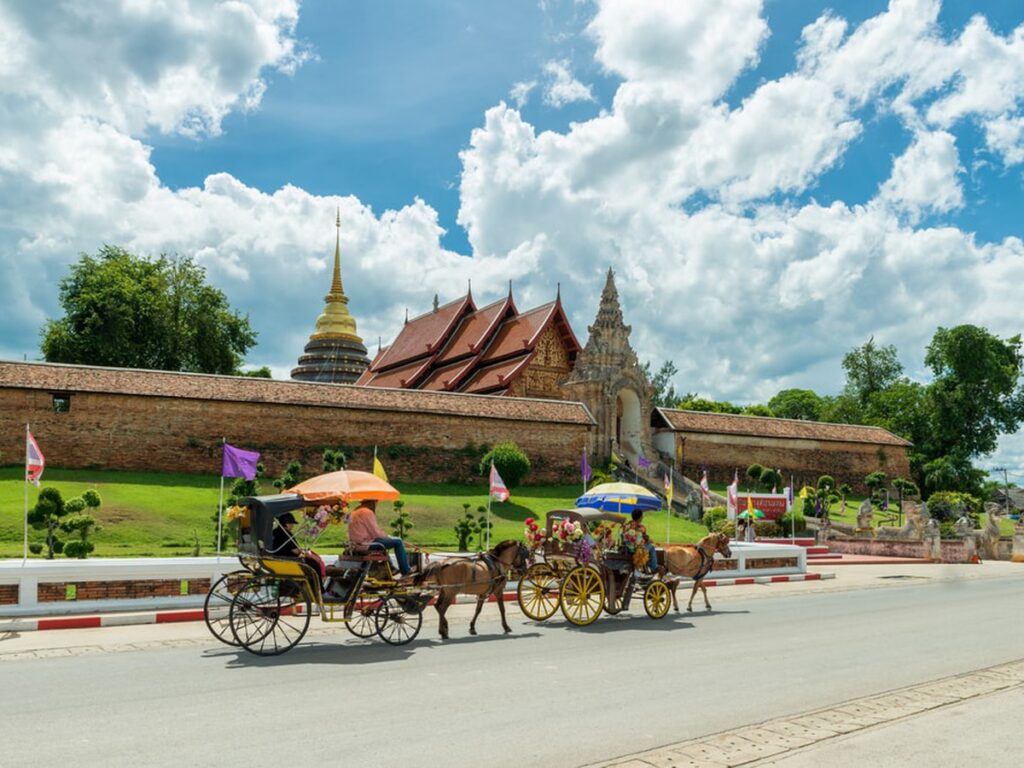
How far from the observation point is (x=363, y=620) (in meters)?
10.9

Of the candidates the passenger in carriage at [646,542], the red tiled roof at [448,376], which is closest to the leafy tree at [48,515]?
the passenger in carriage at [646,542]

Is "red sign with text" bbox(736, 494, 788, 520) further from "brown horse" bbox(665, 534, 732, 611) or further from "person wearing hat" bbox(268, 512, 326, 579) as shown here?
"person wearing hat" bbox(268, 512, 326, 579)

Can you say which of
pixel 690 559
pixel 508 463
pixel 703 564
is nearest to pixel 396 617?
pixel 690 559

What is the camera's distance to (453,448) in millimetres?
34219

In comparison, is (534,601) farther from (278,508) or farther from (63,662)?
(63,662)

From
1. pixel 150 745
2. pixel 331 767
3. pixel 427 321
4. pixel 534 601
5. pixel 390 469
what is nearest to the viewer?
pixel 331 767

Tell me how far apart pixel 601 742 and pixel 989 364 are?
6194 centimetres

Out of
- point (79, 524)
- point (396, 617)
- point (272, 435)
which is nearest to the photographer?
point (396, 617)

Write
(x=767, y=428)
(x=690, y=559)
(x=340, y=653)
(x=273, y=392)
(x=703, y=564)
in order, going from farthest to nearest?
(x=767, y=428) < (x=273, y=392) < (x=703, y=564) < (x=690, y=559) < (x=340, y=653)

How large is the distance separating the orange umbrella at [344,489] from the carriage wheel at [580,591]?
3.11 metres

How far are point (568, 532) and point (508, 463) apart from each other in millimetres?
20177

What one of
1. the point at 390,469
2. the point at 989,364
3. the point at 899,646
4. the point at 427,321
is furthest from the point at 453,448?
the point at 989,364

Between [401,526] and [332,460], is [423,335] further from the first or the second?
[401,526]

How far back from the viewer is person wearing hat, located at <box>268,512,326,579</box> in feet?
31.8
